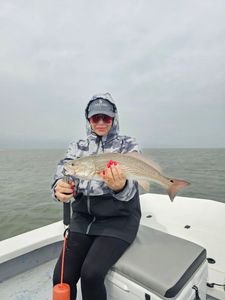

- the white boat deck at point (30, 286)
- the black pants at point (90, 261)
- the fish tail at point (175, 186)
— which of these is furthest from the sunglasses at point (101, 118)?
the white boat deck at point (30, 286)

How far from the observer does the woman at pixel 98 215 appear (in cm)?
193

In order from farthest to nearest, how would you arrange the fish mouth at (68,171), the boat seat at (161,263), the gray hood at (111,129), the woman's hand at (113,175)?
1. the gray hood at (111,129)
2. the fish mouth at (68,171)
3. the woman's hand at (113,175)
4. the boat seat at (161,263)

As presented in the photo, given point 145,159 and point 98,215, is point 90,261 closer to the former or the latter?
point 98,215

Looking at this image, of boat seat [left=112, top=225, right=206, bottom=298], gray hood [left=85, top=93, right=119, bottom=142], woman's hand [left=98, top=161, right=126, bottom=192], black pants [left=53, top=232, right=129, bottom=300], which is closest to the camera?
boat seat [left=112, top=225, right=206, bottom=298]

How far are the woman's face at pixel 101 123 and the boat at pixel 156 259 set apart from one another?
1199 millimetres

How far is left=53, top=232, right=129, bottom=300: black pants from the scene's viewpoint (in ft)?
6.13

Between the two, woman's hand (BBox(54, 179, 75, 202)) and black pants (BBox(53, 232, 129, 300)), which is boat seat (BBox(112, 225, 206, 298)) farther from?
woman's hand (BBox(54, 179, 75, 202))

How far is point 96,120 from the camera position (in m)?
2.76

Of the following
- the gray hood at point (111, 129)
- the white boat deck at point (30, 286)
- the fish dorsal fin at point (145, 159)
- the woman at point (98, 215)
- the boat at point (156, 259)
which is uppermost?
the gray hood at point (111, 129)

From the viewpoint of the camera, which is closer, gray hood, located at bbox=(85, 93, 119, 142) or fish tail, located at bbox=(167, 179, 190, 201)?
fish tail, located at bbox=(167, 179, 190, 201)

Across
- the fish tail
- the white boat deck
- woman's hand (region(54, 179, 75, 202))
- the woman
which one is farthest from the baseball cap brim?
the white boat deck

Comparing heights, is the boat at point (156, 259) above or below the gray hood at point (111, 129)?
below

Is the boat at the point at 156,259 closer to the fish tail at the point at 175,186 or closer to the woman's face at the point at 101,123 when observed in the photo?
the fish tail at the point at 175,186

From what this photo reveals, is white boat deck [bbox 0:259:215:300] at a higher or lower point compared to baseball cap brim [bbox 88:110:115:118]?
lower
